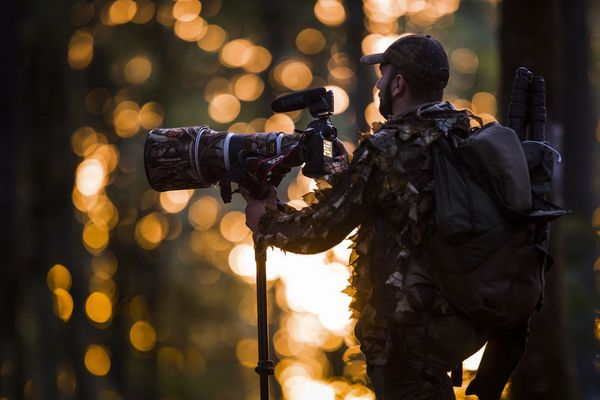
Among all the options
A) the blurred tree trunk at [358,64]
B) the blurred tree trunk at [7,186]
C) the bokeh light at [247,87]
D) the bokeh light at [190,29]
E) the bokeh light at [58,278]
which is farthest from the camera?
the bokeh light at [247,87]

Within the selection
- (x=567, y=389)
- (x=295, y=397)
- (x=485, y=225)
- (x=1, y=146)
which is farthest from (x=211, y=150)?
(x=295, y=397)

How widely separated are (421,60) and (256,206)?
0.99 m

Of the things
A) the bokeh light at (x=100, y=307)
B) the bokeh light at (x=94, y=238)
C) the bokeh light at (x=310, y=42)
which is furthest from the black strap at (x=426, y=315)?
the bokeh light at (x=100, y=307)

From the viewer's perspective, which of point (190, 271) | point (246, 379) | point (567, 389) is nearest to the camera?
point (567, 389)

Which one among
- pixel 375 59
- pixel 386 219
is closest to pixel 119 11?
pixel 375 59

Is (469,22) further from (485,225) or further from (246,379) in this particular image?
(485,225)

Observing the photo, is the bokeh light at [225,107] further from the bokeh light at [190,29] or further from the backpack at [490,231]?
the backpack at [490,231]

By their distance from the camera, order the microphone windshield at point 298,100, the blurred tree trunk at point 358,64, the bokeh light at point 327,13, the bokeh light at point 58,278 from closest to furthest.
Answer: the microphone windshield at point 298,100
the blurred tree trunk at point 358,64
the bokeh light at point 58,278
the bokeh light at point 327,13

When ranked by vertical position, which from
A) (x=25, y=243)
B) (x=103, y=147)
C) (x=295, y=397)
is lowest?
(x=295, y=397)

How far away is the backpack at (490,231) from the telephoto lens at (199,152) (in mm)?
888

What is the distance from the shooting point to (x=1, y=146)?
508 inches

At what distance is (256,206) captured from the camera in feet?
15.6

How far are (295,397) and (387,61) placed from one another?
109 feet

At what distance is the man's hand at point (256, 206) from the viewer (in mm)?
4723
